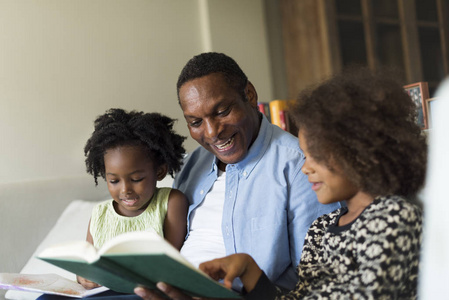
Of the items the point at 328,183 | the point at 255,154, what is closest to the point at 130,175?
the point at 255,154

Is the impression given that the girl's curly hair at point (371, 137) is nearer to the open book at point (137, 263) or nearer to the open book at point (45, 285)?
the open book at point (137, 263)

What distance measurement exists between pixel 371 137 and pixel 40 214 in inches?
66.2

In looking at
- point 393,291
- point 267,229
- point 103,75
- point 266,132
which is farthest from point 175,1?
point 393,291

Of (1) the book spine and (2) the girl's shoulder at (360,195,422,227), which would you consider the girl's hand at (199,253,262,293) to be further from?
(1) the book spine

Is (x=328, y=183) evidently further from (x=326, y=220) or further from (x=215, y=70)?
(x=215, y=70)

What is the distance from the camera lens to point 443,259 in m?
0.79

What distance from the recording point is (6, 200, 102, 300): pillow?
74.7 inches

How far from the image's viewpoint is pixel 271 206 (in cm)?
129

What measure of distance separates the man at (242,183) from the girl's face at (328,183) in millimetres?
231

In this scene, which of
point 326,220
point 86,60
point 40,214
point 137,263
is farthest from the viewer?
point 86,60

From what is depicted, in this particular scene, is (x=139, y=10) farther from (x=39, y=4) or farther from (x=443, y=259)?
(x=443, y=259)

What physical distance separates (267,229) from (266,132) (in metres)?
0.29

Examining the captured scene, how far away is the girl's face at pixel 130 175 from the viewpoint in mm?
1477

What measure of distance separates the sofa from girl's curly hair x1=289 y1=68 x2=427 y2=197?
1119 mm
